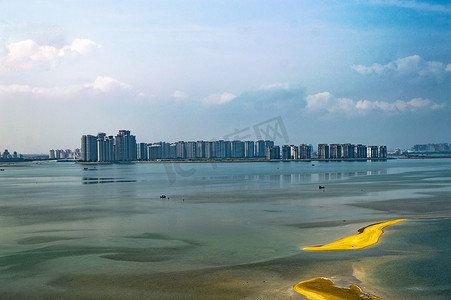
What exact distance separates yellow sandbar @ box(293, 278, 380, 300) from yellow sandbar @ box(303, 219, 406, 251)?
513 cm

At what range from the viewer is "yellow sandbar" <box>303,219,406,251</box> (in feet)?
63.4

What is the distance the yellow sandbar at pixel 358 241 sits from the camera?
19.3 meters

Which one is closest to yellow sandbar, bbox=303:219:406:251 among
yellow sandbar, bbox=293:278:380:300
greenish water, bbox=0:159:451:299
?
greenish water, bbox=0:159:451:299

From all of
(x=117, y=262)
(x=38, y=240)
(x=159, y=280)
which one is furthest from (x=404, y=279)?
(x=38, y=240)

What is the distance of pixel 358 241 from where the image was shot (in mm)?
20562

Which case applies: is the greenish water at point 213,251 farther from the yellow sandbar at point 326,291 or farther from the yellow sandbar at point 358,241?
the yellow sandbar at point 358,241

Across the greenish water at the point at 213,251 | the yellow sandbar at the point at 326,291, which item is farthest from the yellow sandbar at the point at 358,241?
the yellow sandbar at the point at 326,291

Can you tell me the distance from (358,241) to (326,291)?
26.4ft

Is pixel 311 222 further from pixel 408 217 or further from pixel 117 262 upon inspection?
pixel 117 262

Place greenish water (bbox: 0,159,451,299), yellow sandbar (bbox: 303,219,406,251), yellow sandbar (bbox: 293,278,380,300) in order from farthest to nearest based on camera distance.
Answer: yellow sandbar (bbox: 303,219,406,251)
greenish water (bbox: 0,159,451,299)
yellow sandbar (bbox: 293,278,380,300)

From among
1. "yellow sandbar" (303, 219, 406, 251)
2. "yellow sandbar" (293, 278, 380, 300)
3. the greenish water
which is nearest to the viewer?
"yellow sandbar" (293, 278, 380, 300)

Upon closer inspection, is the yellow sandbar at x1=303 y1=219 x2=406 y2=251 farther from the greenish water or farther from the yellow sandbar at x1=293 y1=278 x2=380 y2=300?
the yellow sandbar at x1=293 y1=278 x2=380 y2=300

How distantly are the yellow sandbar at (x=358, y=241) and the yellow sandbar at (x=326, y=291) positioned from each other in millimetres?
5131

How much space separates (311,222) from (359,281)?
12971 mm
